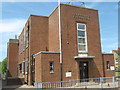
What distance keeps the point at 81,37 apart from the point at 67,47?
2.28 meters

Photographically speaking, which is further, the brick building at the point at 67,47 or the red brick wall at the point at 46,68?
the brick building at the point at 67,47

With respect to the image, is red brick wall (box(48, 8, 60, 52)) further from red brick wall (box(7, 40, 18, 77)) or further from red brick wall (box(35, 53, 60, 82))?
red brick wall (box(7, 40, 18, 77))

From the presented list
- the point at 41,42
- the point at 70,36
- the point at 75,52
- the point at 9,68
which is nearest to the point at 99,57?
the point at 75,52

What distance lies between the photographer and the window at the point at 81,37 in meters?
16.6

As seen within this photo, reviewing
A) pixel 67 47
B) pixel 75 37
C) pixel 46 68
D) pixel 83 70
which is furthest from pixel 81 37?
pixel 46 68

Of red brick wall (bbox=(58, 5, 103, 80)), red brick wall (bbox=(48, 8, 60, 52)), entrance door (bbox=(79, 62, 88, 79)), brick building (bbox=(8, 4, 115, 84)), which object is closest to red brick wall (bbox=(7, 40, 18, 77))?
brick building (bbox=(8, 4, 115, 84))

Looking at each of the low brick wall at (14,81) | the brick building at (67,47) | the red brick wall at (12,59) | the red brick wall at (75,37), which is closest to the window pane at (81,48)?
the brick building at (67,47)

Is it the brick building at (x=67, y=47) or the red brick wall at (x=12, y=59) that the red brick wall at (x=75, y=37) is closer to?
the brick building at (x=67, y=47)

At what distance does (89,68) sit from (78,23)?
519 centimetres

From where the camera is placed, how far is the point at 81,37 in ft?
55.2

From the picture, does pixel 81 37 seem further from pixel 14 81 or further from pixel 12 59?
pixel 12 59

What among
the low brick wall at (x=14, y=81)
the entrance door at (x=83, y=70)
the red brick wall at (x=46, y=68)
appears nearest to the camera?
the red brick wall at (x=46, y=68)

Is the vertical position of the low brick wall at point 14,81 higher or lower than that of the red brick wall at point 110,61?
lower

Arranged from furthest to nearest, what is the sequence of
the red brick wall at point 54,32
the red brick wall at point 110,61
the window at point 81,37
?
the red brick wall at point 110,61
the window at point 81,37
the red brick wall at point 54,32
